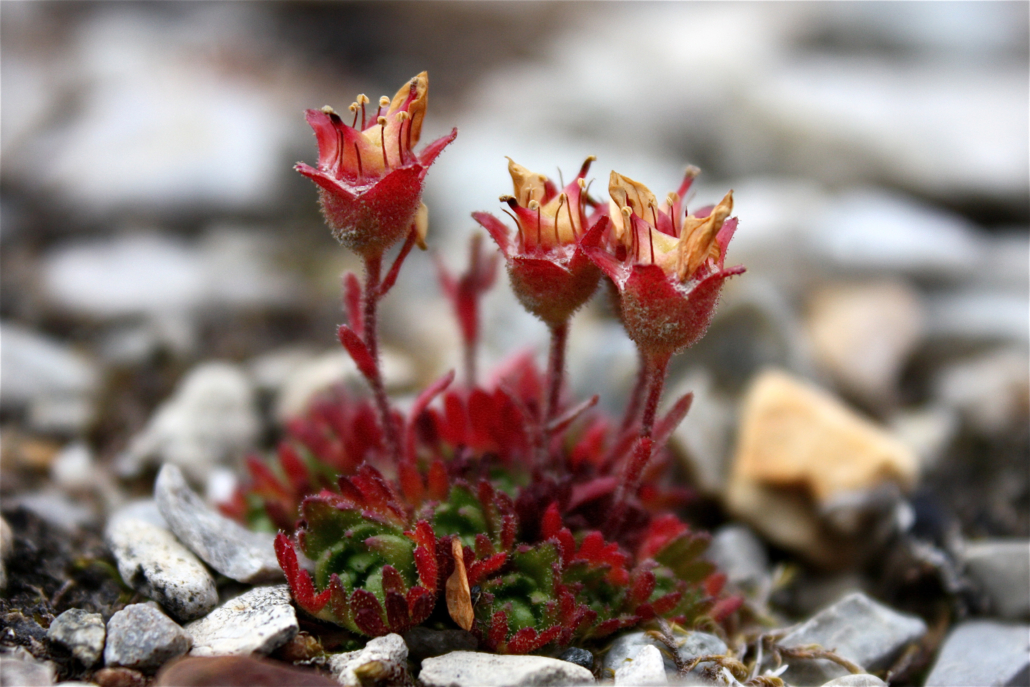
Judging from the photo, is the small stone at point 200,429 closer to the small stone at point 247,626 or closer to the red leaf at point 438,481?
the small stone at point 247,626

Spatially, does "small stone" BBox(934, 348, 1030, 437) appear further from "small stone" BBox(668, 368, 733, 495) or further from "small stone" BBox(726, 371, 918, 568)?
"small stone" BBox(668, 368, 733, 495)

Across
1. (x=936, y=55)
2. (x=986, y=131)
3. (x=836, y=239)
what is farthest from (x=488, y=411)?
(x=936, y=55)

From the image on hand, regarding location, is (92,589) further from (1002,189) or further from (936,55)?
(936,55)

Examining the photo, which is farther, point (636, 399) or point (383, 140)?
point (636, 399)

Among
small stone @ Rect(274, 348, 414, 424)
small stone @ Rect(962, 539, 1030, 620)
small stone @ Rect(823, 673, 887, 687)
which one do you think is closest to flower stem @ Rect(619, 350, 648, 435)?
small stone @ Rect(823, 673, 887, 687)

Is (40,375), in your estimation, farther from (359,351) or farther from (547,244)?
(547,244)

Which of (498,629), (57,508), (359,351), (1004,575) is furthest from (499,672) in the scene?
(1004,575)
